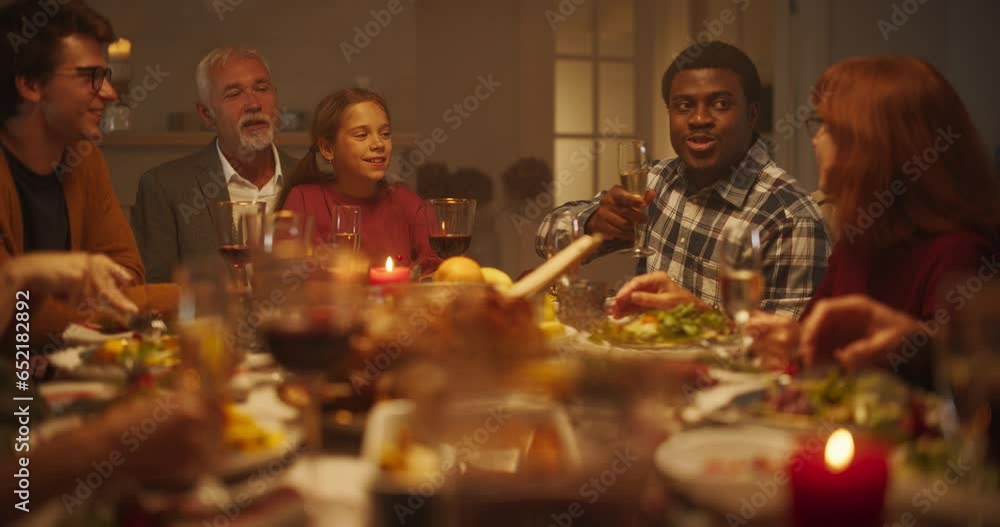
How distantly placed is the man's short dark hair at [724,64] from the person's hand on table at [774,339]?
4.73 feet

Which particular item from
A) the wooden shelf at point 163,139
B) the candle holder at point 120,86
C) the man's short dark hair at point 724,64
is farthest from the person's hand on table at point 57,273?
the candle holder at point 120,86

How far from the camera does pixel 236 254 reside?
171 cm

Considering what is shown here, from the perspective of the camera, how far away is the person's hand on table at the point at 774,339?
143 cm

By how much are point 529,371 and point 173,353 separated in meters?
0.81

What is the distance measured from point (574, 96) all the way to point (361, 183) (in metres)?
2.19

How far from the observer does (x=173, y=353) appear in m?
1.53

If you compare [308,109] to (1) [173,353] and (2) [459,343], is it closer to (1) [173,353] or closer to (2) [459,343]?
(1) [173,353]
